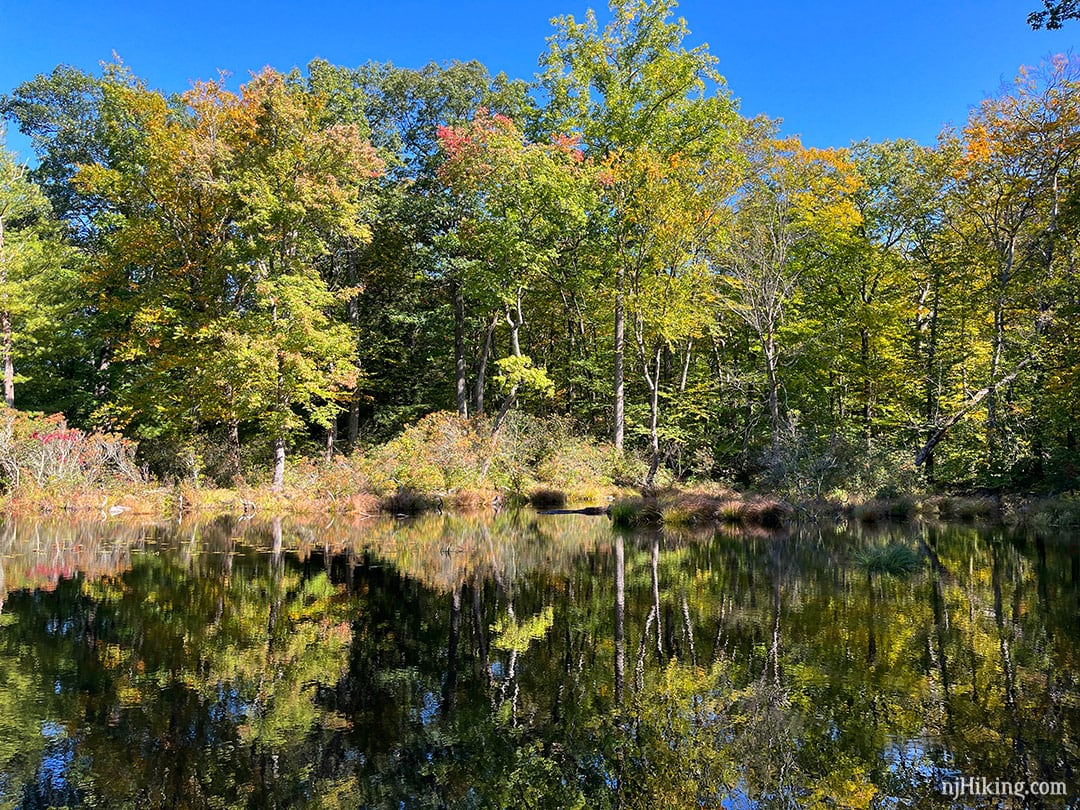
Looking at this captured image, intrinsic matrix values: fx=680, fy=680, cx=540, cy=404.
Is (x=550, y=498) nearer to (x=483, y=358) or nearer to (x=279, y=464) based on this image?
(x=483, y=358)

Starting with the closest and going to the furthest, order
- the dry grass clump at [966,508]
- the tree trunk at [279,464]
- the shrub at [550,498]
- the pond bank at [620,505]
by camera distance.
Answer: the pond bank at [620,505], the dry grass clump at [966,508], the tree trunk at [279,464], the shrub at [550,498]

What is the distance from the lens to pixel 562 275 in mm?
32281

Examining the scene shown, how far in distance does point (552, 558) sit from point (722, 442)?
2037cm

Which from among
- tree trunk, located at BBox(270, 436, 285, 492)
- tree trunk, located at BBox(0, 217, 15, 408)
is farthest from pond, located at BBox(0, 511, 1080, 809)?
tree trunk, located at BBox(0, 217, 15, 408)

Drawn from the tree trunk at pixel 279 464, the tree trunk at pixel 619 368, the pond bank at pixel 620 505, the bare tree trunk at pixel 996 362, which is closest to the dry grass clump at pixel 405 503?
the pond bank at pixel 620 505

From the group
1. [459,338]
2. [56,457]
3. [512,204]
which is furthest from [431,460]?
[512,204]

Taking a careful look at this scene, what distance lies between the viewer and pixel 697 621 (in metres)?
7.91

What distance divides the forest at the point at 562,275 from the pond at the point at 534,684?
13.3 metres

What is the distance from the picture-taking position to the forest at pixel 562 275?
941 inches

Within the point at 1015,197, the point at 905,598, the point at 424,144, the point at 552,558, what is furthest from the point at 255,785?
the point at 424,144

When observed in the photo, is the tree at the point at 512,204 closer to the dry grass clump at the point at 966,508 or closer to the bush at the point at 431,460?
the bush at the point at 431,460

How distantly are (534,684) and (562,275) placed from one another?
1093 inches

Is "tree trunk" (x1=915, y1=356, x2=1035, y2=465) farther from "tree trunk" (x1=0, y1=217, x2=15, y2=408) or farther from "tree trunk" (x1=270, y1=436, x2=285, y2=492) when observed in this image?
"tree trunk" (x1=0, y1=217, x2=15, y2=408)

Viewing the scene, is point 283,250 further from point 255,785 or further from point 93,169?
point 255,785
